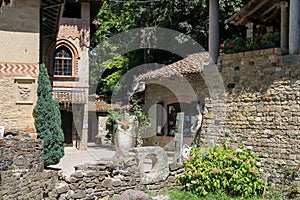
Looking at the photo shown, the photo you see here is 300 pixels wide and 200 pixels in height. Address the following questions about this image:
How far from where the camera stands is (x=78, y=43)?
20.1 m

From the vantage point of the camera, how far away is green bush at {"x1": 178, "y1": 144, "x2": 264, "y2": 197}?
8.16 metres

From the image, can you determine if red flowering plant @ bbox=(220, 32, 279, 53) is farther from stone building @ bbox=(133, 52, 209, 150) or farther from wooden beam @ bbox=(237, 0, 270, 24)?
stone building @ bbox=(133, 52, 209, 150)

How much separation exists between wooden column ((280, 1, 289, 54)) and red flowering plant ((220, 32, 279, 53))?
0.24 meters

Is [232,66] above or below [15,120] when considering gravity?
above

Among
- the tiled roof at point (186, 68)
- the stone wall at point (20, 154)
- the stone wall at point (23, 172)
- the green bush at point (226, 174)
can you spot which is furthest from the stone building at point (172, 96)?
the stone wall at point (23, 172)

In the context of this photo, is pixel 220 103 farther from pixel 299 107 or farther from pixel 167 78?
pixel 167 78

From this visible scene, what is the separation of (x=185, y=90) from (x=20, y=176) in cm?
843

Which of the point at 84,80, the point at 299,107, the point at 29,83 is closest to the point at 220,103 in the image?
the point at 299,107

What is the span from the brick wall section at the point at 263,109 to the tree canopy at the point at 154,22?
25.7 feet

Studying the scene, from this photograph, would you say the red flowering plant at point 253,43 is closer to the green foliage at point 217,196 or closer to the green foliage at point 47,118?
the green foliage at point 217,196

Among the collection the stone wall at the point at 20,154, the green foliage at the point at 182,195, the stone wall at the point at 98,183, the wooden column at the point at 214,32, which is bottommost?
the green foliage at the point at 182,195

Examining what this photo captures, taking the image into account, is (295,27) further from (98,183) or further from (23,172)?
(23,172)

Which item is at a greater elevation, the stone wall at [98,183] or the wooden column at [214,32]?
the wooden column at [214,32]

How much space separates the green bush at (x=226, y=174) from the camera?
816 centimetres
